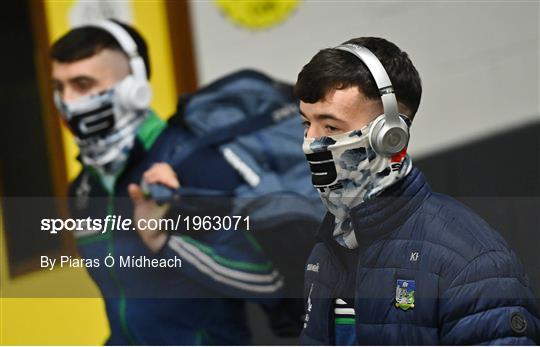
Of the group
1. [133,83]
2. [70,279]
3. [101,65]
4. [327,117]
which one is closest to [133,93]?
[133,83]

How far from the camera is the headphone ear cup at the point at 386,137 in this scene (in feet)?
9.25

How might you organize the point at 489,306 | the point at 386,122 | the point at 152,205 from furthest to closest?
the point at 152,205, the point at 386,122, the point at 489,306

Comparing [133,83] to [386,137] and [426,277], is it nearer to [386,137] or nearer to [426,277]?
[386,137]

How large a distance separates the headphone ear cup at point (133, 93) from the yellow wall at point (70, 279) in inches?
1.3

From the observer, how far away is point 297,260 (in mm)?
3281

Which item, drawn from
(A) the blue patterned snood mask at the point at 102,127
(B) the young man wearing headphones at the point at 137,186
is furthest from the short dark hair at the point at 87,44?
(A) the blue patterned snood mask at the point at 102,127

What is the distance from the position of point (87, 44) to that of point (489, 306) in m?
1.76

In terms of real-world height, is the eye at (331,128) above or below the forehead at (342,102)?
below

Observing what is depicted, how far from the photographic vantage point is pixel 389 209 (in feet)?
9.39

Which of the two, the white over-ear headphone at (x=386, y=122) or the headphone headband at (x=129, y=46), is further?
the headphone headband at (x=129, y=46)

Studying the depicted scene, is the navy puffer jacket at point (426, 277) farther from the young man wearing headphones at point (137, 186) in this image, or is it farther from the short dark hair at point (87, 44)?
the short dark hair at point (87, 44)

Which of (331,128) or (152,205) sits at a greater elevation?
(331,128)

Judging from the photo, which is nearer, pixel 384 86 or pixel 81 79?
pixel 384 86

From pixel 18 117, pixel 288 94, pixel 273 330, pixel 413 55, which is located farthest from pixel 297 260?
pixel 18 117
